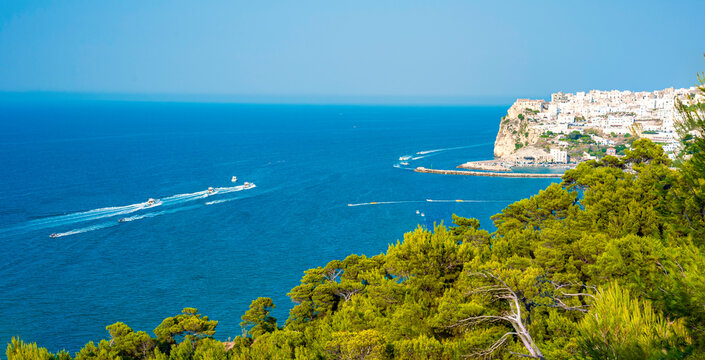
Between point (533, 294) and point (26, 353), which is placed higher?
point (533, 294)

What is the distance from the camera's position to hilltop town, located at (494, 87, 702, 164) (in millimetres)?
69125

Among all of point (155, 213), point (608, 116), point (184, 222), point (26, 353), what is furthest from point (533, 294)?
point (608, 116)

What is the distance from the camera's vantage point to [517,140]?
78.3 m

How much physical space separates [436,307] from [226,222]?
96.8 ft

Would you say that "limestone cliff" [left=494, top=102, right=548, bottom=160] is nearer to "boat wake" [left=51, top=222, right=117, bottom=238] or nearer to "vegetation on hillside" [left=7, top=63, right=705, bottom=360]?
"boat wake" [left=51, top=222, right=117, bottom=238]

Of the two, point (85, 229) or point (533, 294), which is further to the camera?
point (85, 229)

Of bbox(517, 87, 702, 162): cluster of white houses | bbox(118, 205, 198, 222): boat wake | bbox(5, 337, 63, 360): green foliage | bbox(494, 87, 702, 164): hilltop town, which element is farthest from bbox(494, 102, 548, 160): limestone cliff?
bbox(5, 337, 63, 360): green foliage

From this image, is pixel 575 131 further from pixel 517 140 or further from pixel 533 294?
pixel 533 294

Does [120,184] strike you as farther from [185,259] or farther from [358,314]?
[358,314]

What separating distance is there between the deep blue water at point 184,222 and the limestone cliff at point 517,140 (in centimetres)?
508

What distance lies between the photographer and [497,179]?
56.8m

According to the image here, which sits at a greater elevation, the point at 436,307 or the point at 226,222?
the point at 436,307

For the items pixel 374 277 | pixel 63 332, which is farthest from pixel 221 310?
A: pixel 374 277

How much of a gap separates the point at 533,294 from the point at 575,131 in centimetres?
7725
